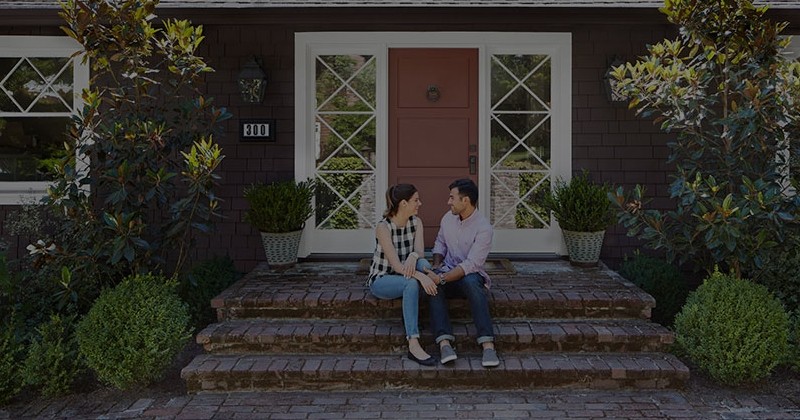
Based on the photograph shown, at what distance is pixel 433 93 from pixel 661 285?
263 centimetres

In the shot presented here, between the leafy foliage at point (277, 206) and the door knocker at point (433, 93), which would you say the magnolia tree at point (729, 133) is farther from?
the leafy foliage at point (277, 206)

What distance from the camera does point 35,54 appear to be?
5.81m

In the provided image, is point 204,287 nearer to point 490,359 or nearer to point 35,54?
point 490,359

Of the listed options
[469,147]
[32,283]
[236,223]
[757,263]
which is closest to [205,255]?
[236,223]

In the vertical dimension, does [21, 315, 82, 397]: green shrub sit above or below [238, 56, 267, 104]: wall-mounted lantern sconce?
below

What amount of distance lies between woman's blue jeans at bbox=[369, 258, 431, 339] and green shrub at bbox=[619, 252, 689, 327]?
80.6 inches

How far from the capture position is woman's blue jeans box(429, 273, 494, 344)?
12.7 ft

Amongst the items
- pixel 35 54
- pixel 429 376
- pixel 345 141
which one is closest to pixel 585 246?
pixel 429 376

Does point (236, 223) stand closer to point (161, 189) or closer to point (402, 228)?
point (161, 189)

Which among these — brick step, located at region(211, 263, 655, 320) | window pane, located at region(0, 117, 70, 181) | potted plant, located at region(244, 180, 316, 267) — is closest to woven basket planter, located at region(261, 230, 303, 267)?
potted plant, located at region(244, 180, 316, 267)

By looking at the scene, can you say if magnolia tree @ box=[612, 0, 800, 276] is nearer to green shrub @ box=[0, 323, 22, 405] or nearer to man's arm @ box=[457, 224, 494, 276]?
man's arm @ box=[457, 224, 494, 276]

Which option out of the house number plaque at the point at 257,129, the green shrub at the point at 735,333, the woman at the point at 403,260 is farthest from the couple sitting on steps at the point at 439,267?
the house number plaque at the point at 257,129

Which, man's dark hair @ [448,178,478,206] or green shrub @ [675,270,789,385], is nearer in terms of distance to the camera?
green shrub @ [675,270,789,385]

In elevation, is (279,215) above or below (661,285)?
above
